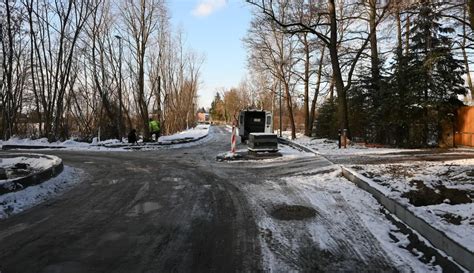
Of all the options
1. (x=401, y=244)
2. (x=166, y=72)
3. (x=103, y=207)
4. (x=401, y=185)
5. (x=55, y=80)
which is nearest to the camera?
(x=401, y=244)

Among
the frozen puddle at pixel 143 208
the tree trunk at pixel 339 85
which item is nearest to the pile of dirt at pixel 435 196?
the frozen puddle at pixel 143 208

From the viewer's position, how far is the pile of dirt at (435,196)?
769 cm

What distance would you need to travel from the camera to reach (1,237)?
6.64 m

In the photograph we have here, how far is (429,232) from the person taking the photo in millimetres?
6156

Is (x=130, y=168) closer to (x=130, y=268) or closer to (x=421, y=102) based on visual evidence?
(x=130, y=268)

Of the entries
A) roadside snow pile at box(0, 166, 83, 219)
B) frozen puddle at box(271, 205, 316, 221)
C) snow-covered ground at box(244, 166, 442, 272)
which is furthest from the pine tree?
roadside snow pile at box(0, 166, 83, 219)

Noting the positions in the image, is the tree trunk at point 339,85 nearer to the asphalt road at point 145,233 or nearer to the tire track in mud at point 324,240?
the asphalt road at point 145,233

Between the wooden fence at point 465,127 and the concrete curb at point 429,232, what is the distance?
12736 millimetres

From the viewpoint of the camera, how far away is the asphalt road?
5.40 metres

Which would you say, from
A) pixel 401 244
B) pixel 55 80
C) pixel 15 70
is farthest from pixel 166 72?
pixel 401 244

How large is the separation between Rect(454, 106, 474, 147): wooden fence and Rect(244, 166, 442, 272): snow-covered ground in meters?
12.1

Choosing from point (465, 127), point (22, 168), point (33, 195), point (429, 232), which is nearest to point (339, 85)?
point (465, 127)

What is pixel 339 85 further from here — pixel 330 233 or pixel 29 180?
pixel 330 233

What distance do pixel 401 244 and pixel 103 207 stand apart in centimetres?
551
